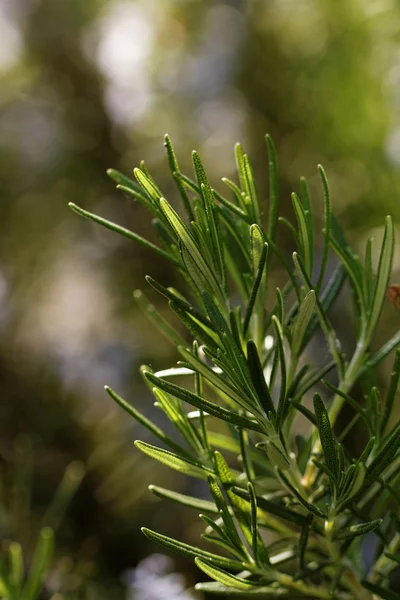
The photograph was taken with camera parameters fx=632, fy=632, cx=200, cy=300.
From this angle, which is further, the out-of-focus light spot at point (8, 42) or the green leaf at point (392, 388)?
the out-of-focus light spot at point (8, 42)

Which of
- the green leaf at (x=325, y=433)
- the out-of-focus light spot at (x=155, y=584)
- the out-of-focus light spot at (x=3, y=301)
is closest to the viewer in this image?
the green leaf at (x=325, y=433)

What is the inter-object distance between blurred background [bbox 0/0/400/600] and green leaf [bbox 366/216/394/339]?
1.12 feet

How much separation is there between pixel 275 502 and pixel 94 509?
27 centimetres

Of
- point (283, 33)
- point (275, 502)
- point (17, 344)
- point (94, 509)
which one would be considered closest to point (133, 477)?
point (94, 509)

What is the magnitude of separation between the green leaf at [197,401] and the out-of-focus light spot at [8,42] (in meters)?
0.53

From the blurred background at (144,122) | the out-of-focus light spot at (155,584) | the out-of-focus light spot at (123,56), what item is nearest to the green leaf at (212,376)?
the out-of-focus light spot at (155,584)

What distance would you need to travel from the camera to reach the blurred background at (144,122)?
1.77 feet

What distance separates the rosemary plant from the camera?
0.13 m

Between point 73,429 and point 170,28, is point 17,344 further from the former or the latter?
point 170,28

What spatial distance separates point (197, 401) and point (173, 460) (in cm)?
3

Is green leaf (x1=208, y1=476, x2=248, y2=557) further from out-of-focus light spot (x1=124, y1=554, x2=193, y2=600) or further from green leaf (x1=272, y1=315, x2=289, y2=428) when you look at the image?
out-of-focus light spot (x1=124, y1=554, x2=193, y2=600)

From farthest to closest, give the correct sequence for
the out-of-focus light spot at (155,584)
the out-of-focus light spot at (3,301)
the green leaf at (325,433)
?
1. the out-of-focus light spot at (3,301)
2. the out-of-focus light spot at (155,584)
3. the green leaf at (325,433)

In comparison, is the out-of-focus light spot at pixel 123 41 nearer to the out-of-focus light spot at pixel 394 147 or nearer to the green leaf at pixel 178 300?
the out-of-focus light spot at pixel 394 147

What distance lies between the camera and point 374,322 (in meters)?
0.17
